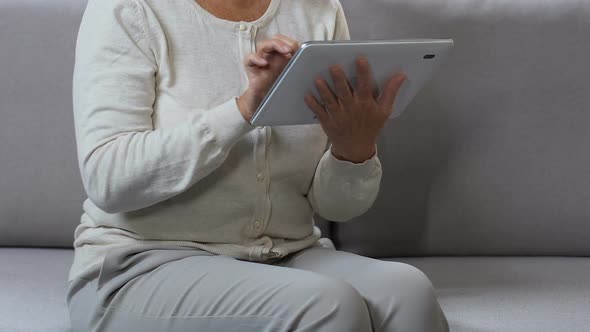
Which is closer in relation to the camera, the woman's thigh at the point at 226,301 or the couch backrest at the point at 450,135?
the woman's thigh at the point at 226,301

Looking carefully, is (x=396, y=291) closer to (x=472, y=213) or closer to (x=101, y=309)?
(x=101, y=309)

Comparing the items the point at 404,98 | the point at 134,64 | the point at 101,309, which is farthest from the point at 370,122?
the point at 101,309

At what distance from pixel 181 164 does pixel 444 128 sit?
68 centimetres

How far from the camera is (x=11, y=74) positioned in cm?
177

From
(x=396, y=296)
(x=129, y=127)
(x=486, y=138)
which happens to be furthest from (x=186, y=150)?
(x=486, y=138)

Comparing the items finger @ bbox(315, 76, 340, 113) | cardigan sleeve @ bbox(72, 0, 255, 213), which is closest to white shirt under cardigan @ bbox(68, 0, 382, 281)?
cardigan sleeve @ bbox(72, 0, 255, 213)

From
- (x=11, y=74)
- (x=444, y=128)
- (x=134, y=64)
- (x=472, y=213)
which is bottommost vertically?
(x=472, y=213)

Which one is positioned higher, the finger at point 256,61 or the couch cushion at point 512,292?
the finger at point 256,61

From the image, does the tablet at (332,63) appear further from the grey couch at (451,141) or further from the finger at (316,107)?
the grey couch at (451,141)

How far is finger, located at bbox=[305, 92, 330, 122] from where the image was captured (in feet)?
4.10

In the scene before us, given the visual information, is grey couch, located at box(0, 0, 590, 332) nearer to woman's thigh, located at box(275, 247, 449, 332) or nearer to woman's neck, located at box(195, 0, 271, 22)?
woman's neck, located at box(195, 0, 271, 22)

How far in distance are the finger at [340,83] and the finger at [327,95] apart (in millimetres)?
10

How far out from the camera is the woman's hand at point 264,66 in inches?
47.3

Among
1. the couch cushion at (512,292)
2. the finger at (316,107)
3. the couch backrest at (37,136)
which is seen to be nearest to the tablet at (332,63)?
the finger at (316,107)
